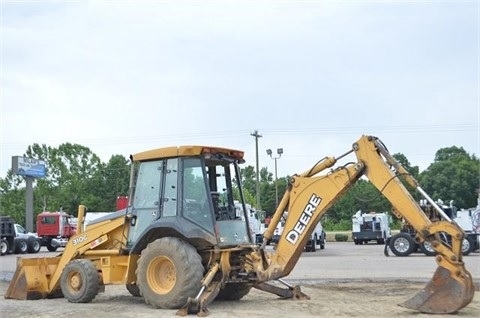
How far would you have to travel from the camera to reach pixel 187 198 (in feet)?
36.9

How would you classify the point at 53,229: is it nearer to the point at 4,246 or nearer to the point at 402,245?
the point at 4,246

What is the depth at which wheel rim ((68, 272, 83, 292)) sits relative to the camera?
1185cm

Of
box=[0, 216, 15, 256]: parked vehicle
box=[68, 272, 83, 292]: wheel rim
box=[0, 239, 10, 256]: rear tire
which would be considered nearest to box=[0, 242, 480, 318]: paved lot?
box=[68, 272, 83, 292]: wheel rim

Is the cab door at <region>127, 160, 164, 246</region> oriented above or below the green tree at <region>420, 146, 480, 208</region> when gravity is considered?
below

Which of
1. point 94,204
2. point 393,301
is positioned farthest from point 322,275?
point 94,204

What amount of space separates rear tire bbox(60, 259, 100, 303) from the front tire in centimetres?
109

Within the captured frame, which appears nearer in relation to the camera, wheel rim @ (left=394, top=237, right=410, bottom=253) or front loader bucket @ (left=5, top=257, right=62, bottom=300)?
front loader bucket @ (left=5, top=257, right=62, bottom=300)

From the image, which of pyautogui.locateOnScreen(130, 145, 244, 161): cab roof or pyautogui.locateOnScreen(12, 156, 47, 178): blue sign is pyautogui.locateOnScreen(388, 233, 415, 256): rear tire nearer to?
pyautogui.locateOnScreen(130, 145, 244, 161): cab roof

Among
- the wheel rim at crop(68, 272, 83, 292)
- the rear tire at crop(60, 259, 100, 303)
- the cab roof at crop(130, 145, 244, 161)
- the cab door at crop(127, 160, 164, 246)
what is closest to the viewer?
the cab roof at crop(130, 145, 244, 161)

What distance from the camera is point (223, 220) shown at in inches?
454

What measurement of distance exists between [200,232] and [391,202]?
128 inches

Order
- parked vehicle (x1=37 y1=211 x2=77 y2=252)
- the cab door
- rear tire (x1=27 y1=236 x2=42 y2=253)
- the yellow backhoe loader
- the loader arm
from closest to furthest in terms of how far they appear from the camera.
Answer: the loader arm, the yellow backhoe loader, the cab door, rear tire (x1=27 y1=236 x2=42 y2=253), parked vehicle (x1=37 y1=211 x2=77 y2=252)

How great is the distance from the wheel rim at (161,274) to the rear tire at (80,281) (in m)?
1.34

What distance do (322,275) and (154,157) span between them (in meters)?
7.86
